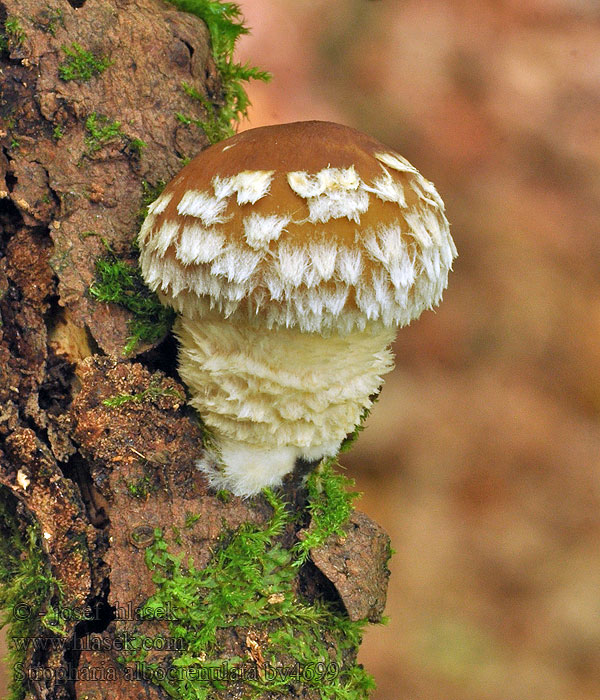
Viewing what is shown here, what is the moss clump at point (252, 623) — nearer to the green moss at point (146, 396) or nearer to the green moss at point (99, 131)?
the green moss at point (146, 396)

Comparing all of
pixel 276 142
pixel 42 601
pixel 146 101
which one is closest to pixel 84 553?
pixel 42 601

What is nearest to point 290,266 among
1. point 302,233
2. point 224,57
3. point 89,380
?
point 302,233

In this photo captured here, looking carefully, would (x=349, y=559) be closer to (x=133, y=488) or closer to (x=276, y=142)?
(x=133, y=488)

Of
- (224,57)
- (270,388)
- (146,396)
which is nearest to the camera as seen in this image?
(270,388)

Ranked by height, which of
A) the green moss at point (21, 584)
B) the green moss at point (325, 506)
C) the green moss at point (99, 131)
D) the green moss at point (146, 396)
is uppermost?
the green moss at point (99, 131)

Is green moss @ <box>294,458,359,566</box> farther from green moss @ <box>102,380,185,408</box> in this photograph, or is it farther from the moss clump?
green moss @ <box>102,380,185,408</box>

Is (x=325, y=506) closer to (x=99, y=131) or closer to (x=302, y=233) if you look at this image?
(x=302, y=233)

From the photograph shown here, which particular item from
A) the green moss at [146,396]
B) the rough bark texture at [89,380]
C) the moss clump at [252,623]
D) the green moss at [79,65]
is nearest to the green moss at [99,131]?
the rough bark texture at [89,380]
